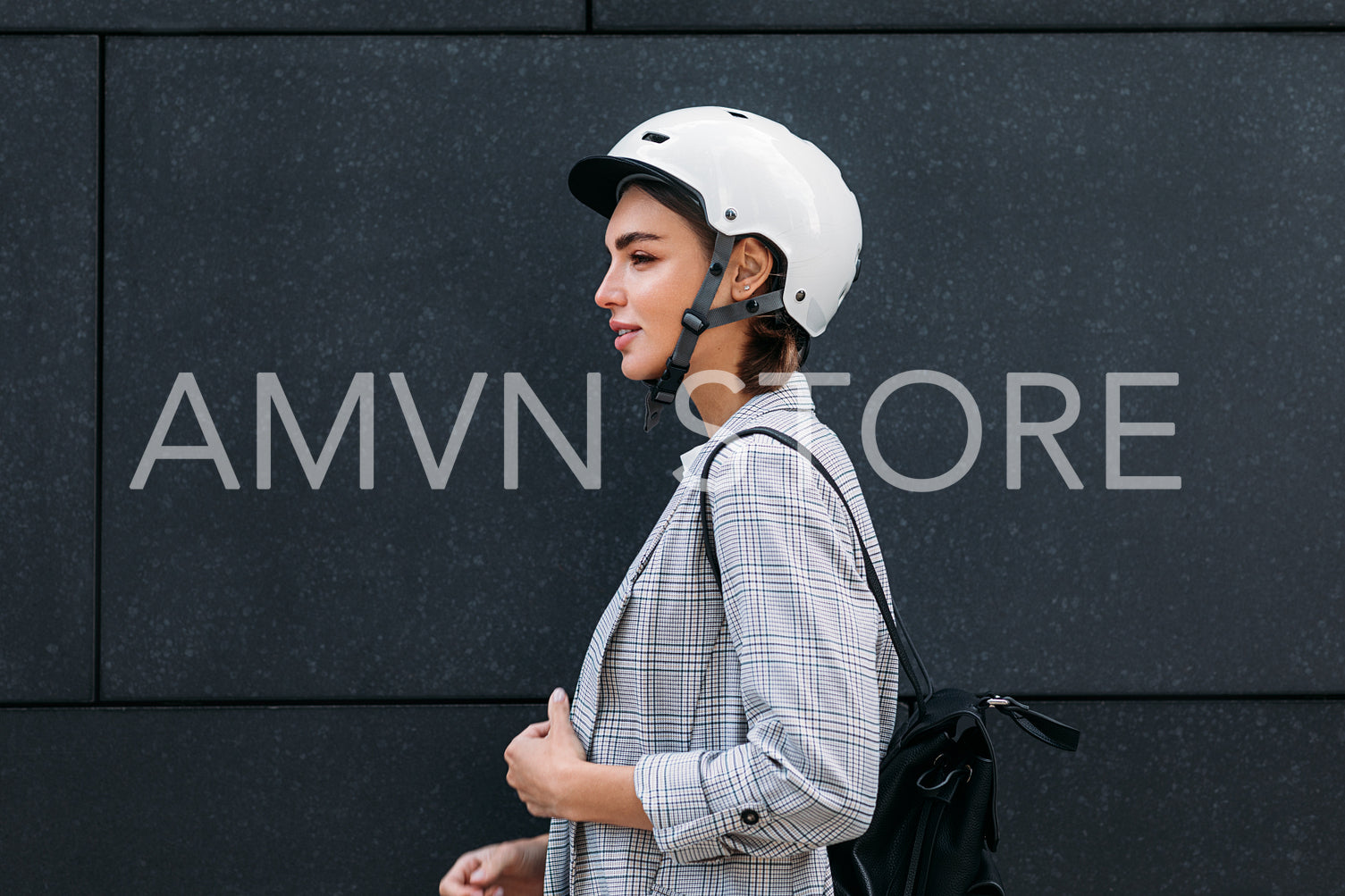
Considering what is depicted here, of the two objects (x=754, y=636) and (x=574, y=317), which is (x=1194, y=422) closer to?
(x=574, y=317)

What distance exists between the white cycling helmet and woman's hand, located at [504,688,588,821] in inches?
24.2

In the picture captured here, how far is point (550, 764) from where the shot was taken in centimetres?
175

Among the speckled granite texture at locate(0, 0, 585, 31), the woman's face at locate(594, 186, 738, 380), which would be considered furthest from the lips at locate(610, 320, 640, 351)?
the speckled granite texture at locate(0, 0, 585, 31)

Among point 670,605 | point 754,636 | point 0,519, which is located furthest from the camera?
point 0,519

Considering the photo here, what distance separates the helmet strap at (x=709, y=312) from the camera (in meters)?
1.87

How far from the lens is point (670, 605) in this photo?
5.63 ft

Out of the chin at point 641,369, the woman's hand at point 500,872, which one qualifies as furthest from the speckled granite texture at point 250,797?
the chin at point 641,369

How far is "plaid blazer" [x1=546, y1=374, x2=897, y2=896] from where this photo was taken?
157cm

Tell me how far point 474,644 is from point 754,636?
60.5 inches

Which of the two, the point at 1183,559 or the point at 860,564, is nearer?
the point at 860,564

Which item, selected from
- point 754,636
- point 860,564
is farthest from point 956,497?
point 754,636

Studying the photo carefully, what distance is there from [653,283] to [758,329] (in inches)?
8.2

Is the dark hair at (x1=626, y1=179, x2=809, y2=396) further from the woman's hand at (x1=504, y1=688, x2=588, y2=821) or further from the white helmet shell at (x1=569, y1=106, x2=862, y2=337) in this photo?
the woman's hand at (x1=504, y1=688, x2=588, y2=821)

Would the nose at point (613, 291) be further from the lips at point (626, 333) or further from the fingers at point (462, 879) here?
the fingers at point (462, 879)
